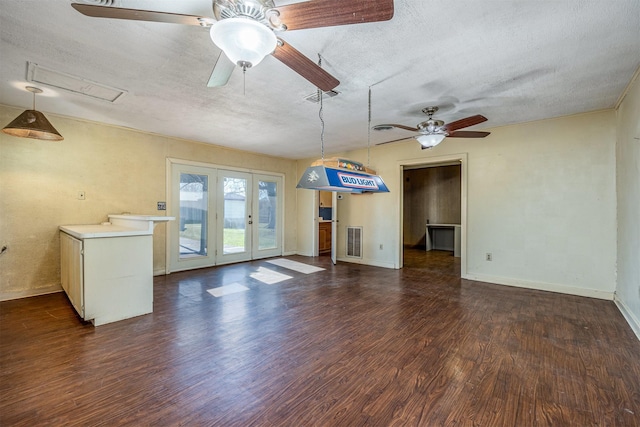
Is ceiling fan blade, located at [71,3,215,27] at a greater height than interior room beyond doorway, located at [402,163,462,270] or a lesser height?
greater

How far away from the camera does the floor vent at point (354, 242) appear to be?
6.54 m

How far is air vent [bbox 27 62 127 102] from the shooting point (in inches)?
112

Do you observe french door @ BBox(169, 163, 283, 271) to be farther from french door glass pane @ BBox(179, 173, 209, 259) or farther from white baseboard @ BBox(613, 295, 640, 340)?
white baseboard @ BBox(613, 295, 640, 340)

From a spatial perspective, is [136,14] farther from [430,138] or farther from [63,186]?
[63,186]

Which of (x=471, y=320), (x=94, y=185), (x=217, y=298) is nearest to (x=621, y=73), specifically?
(x=471, y=320)

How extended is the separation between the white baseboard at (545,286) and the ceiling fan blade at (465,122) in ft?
9.21

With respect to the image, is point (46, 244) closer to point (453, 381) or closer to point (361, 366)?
point (361, 366)

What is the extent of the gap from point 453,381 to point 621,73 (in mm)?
3468

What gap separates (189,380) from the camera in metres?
2.00

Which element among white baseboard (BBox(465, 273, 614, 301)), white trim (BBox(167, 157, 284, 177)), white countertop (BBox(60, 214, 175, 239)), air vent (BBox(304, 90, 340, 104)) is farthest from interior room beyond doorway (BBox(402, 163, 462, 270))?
white countertop (BBox(60, 214, 175, 239))

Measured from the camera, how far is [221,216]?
6.07 metres

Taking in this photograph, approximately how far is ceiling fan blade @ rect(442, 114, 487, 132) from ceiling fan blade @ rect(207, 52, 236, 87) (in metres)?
2.49

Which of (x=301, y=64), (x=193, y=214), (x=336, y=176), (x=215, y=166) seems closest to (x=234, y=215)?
(x=193, y=214)

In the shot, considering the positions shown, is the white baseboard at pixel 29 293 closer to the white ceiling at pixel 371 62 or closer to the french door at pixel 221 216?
the french door at pixel 221 216
